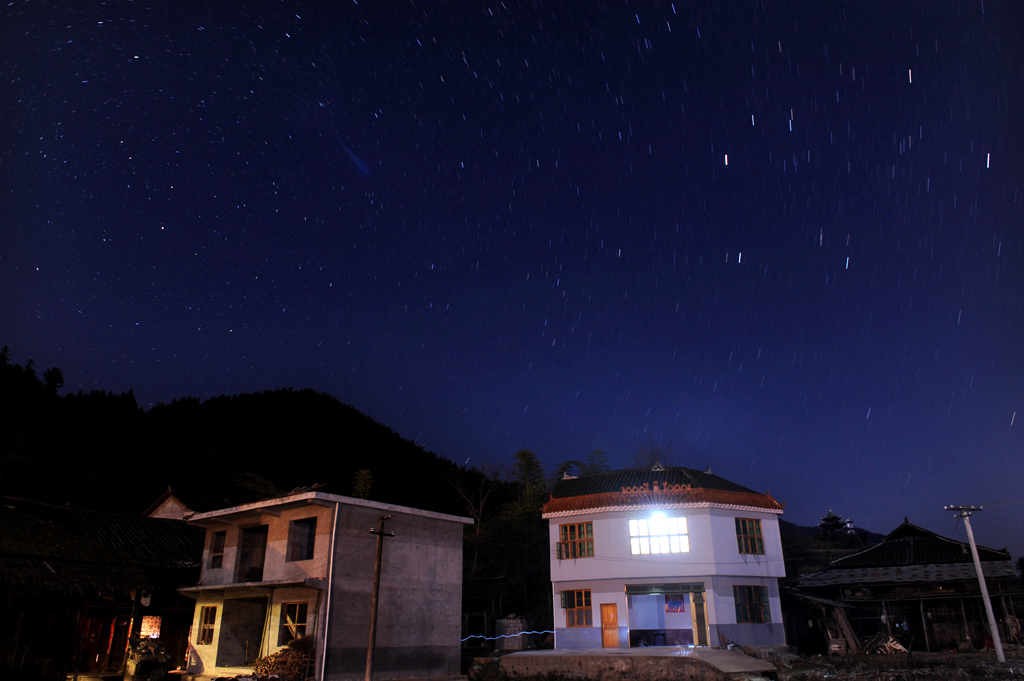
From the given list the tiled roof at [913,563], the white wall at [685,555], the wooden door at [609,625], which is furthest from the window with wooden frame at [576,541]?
the tiled roof at [913,563]

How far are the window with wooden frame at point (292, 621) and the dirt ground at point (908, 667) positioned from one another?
56.3 ft

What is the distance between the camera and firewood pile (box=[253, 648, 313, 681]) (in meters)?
21.6

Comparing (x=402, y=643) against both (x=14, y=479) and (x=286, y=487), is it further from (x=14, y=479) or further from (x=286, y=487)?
(x=286, y=487)

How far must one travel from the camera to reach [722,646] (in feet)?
91.4

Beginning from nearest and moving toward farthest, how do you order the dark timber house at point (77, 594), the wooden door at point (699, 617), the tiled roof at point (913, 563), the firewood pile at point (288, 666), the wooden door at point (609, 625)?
the dark timber house at point (77, 594), the firewood pile at point (288, 666), the wooden door at point (699, 617), the wooden door at point (609, 625), the tiled roof at point (913, 563)

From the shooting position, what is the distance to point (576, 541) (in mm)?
32781

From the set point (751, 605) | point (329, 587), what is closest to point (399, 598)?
point (329, 587)

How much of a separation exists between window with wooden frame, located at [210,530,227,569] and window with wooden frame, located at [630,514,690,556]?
18752 mm

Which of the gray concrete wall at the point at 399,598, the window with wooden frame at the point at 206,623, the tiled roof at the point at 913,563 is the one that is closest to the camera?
the gray concrete wall at the point at 399,598

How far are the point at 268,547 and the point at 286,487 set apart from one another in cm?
4918

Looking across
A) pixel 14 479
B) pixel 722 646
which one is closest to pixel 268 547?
pixel 722 646

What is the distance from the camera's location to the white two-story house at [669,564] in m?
29.6

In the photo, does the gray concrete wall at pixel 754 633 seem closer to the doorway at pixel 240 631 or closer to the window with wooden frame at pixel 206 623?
the doorway at pixel 240 631

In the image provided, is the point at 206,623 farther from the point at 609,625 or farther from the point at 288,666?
the point at 609,625
